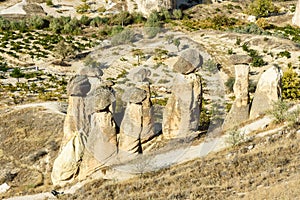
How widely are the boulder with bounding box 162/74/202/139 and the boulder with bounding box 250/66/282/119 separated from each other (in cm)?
309

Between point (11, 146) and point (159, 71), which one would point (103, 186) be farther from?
point (159, 71)

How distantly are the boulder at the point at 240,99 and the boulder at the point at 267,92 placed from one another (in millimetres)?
371

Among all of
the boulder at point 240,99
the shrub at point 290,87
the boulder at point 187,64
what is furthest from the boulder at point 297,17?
the boulder at point 187,64

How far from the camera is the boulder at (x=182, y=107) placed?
58.4ft

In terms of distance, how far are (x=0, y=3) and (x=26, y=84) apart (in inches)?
1132

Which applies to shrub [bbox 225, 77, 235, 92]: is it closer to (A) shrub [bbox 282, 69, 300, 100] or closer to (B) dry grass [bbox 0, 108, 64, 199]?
(A) shrub [bbox 282, 69, 300, 100]

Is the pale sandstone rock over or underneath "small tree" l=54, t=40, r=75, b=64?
over

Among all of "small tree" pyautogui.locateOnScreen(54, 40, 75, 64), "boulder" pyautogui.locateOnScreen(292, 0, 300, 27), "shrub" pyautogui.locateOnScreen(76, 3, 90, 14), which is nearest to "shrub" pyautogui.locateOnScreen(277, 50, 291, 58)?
"boulder" pyautogui.locateOnScreen(292, 0, 300, 27)

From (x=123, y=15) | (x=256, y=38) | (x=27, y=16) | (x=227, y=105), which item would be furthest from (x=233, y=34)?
(x=27, y=16)

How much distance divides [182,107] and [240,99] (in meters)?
3.48

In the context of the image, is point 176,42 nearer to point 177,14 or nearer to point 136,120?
point 177,14

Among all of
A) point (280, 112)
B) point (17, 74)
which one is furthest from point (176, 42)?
point (280, 112)

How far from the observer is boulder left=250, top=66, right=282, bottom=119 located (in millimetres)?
19844

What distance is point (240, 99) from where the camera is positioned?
2020 cm
